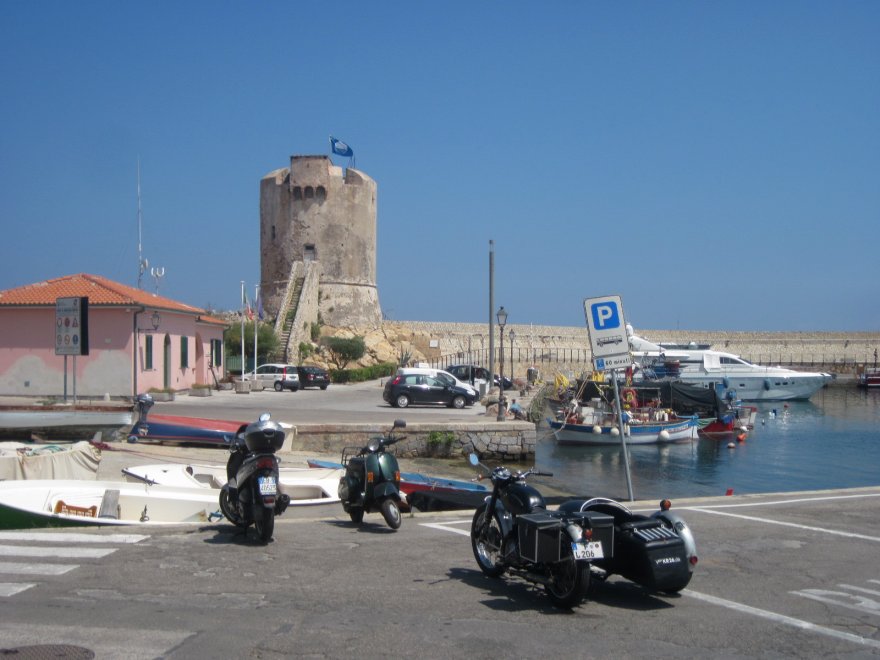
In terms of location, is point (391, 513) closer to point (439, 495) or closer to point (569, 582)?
point (569, 582)

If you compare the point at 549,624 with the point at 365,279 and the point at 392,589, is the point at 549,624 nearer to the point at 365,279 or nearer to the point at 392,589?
the point at 392,589

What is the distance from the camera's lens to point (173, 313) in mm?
33156

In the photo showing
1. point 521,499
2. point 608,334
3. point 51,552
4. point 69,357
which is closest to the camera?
point 521,499

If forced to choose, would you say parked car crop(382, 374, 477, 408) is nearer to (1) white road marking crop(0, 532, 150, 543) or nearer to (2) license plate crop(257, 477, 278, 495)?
(1) white road marking crop(0, 532, 150, 543)

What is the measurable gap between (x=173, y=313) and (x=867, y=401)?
4512cm

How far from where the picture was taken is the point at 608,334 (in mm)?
11242

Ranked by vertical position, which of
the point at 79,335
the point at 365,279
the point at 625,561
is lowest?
the point at 625,561

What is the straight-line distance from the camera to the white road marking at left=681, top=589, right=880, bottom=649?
5.48 m

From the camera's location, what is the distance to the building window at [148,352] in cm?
3102

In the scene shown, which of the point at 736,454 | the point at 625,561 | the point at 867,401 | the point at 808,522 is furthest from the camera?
the point at 867,401

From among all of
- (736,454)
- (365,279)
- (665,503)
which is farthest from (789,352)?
(665,503)

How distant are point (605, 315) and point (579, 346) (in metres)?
80.1

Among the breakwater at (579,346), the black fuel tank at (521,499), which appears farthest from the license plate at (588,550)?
the breakwater at (579,346)

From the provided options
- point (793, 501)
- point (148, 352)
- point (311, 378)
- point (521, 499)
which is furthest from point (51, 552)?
point (311, 378)
